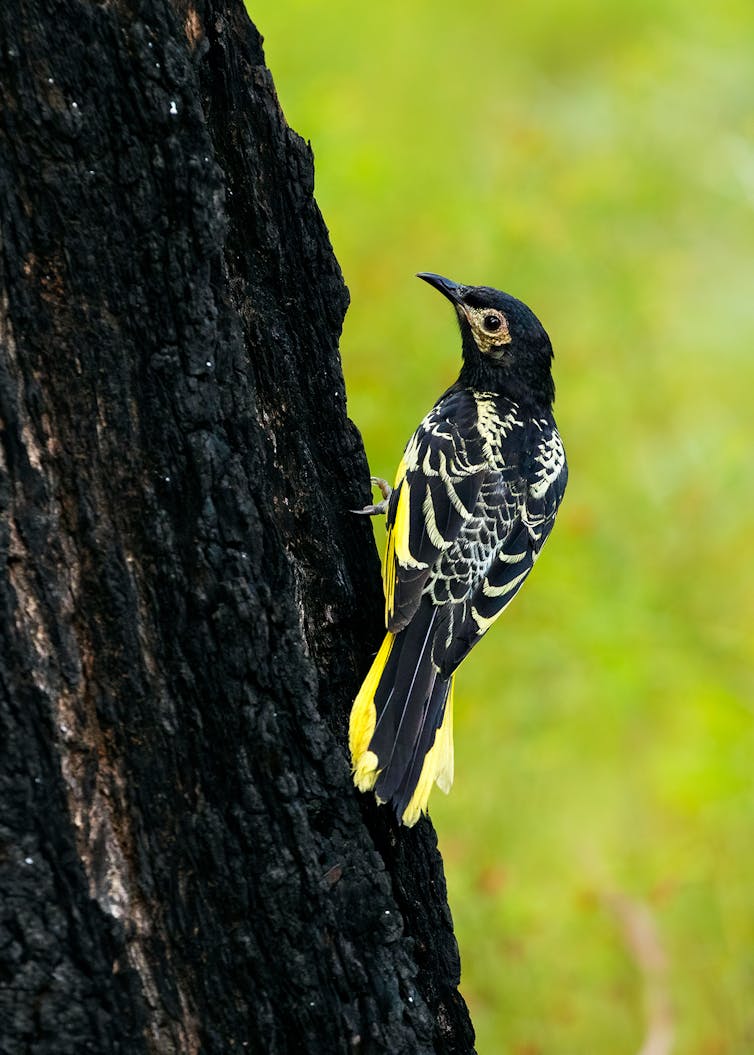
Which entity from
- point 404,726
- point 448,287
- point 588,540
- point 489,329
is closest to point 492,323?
point 489,329

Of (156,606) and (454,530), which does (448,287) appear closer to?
(454,530)

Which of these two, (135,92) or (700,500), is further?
(700,500)

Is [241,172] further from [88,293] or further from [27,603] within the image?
[27,603]

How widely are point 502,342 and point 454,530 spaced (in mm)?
1190

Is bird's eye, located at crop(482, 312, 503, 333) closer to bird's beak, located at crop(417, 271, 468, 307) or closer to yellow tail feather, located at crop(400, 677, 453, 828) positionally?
bird's beak, located at crop(417, 271, 468, 307)

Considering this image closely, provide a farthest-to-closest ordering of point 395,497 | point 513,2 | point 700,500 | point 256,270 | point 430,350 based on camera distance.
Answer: point 513,2 < point 700,500 < point 430,350 < point 395,497 < point 256,270

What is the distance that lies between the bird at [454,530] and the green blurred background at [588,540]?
0.80m

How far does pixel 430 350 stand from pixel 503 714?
1.78 m

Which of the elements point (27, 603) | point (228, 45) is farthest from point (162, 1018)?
point (228, 45)

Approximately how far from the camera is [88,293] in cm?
233

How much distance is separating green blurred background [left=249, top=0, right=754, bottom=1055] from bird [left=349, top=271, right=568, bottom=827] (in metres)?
0.80

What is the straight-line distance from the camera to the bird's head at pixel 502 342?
4.85m

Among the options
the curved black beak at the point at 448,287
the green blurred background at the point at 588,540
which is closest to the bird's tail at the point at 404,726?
the curved black beak at the point at 448,287

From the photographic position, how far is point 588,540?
6.21 m
